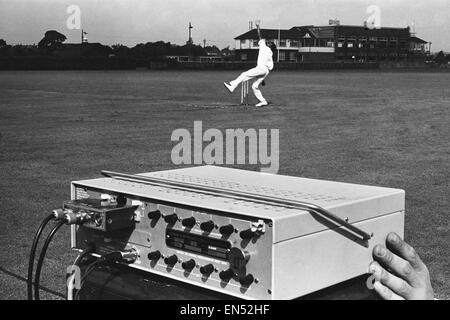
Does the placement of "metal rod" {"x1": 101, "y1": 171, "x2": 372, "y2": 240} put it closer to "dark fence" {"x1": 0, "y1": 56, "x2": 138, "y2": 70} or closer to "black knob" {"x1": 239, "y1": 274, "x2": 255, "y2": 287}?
"black knob" {"x1": 239, "y1": 274, "x2": 255, "y2": 287}

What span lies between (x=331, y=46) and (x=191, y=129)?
107 meters

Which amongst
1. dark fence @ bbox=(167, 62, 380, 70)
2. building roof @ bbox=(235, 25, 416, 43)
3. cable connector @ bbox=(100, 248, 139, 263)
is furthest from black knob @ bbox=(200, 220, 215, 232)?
building roof @ bbox=(235, 25, 416, 43)

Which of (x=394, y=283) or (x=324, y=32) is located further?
(x=324, y=32)

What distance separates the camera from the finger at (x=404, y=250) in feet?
7.45

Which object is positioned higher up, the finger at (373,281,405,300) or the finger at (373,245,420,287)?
the finger at (373,245,420,287)

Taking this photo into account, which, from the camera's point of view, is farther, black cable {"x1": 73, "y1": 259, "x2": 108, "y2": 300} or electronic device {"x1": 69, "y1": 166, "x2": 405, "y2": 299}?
black cable {"x1": 73, "y1": 259, "x2": 108, "y2": 300}

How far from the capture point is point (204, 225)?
209cm

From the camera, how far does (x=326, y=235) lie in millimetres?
2105

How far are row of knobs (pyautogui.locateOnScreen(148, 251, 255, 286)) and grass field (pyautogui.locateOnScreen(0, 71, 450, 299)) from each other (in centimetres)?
245

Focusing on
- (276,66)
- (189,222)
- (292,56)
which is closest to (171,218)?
(189,222)

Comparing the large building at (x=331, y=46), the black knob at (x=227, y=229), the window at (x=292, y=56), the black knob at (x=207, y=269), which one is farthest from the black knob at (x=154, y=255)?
the window at (x=292, y=56)

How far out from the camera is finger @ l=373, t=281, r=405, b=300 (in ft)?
6.98

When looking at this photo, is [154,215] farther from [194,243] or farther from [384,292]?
[384,292]
